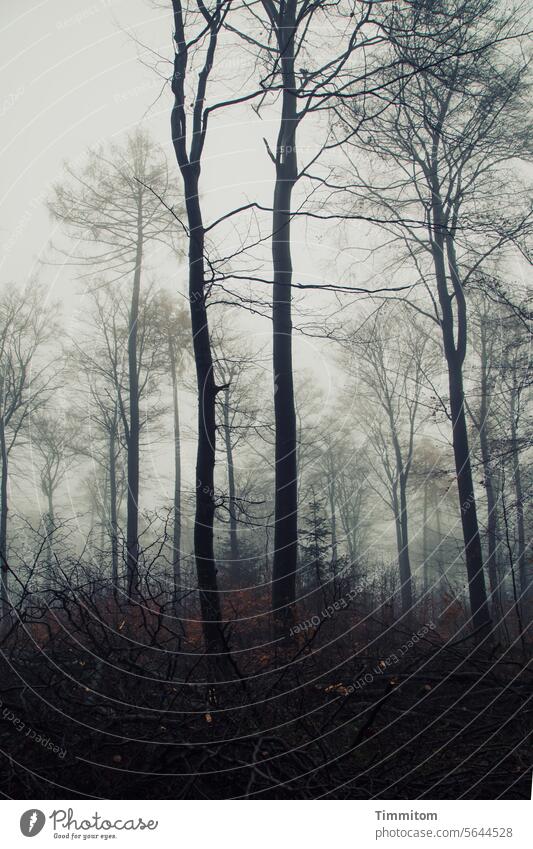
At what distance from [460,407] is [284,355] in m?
2.51

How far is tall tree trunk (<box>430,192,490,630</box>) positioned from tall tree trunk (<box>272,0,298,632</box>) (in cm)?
184

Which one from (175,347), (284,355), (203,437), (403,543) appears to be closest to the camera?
(203,437)

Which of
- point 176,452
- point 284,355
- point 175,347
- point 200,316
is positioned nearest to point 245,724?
point 200,316

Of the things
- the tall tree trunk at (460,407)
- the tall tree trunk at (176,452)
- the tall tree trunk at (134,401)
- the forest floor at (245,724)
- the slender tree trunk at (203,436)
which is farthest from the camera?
the tall tree trunk at (134,401)

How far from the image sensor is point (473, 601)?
7914mm

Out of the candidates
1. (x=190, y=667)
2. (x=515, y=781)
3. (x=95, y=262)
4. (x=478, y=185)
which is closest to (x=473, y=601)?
(x=515, y=781)

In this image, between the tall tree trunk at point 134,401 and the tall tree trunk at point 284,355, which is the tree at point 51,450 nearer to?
the tall tree trunk at point 134,401

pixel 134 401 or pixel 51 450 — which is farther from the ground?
pixel 134 401

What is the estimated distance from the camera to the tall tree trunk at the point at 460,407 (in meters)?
7.75

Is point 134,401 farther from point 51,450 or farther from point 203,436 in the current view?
point 203,436

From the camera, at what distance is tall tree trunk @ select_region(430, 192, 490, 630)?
7.75 meters

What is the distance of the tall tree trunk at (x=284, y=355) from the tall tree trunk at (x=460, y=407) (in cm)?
184

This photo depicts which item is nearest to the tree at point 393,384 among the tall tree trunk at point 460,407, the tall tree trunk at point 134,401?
the tall tree trunk at point 460,407

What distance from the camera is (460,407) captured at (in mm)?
8031
